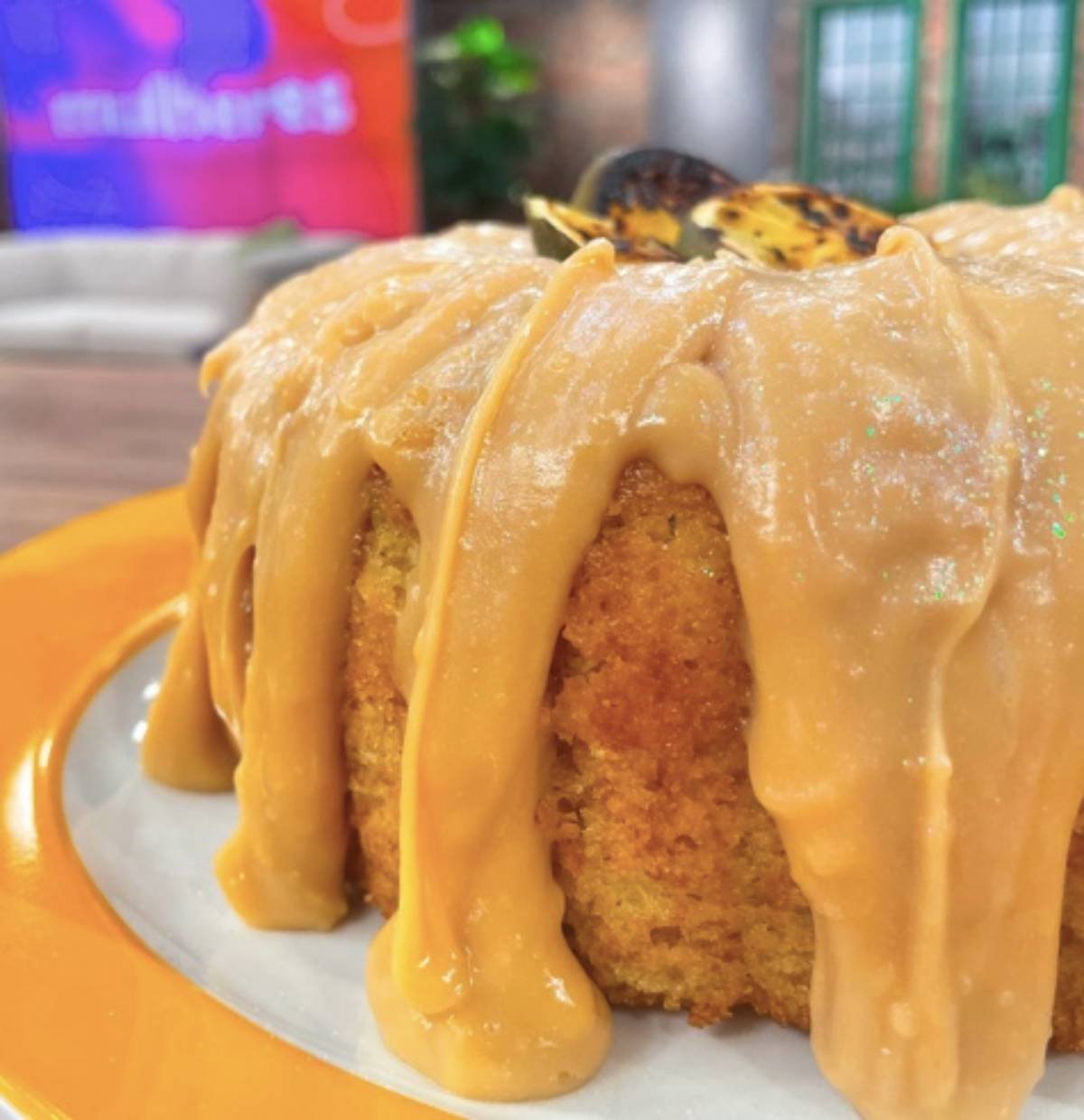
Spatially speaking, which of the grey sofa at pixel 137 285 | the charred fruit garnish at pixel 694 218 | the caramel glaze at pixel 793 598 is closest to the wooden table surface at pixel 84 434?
the charred fruit garnish at pixel 694 218

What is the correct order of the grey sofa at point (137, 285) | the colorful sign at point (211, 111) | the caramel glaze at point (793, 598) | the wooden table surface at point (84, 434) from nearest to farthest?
the caramel glaze at point (793, 598) → the wooden table surface at point (84, 434) → the grey sofa at point (137, 285) → the colorful sign at point (211, 111)

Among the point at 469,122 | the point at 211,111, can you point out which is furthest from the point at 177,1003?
the point at 211,111

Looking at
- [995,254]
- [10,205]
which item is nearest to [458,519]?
[995,254]

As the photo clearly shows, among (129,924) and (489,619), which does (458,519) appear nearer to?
(489,619)

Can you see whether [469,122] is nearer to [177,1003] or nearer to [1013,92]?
[1013,92]

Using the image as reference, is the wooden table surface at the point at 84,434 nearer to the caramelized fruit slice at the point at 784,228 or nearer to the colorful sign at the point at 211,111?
the caramelized fruit slice at the point at 784,228
